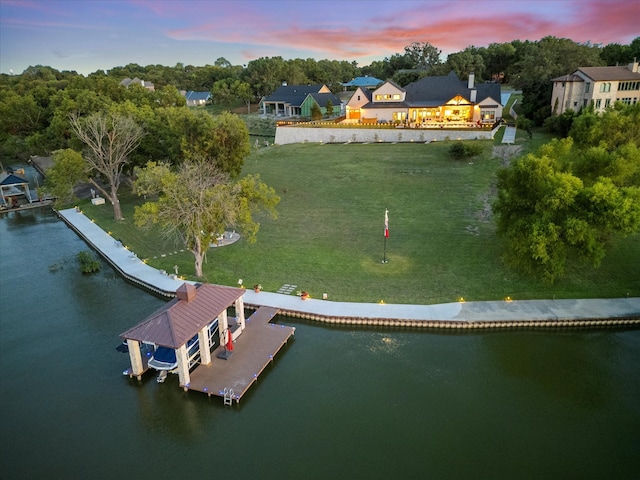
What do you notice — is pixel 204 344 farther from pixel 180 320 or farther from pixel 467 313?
pixel 467 313

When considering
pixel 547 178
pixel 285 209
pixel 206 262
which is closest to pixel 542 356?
pixel 547 178

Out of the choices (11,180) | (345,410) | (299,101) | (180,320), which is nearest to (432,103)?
(299,101)

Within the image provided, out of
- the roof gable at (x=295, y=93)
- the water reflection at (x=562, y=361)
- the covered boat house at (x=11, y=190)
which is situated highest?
the roof gable at (x=295, y=93)

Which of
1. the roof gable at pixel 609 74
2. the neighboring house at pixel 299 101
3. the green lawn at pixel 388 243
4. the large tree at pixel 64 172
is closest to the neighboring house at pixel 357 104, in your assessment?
the neighboring house at pixel 299 101

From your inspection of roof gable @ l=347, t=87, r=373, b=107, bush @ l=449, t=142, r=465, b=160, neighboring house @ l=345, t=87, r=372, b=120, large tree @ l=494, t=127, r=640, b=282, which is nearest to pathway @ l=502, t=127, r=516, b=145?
bush @ l=449, t=142, r=465, b=160

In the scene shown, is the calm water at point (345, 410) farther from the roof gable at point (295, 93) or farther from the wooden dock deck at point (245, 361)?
the roof gable at point (295, 93)
